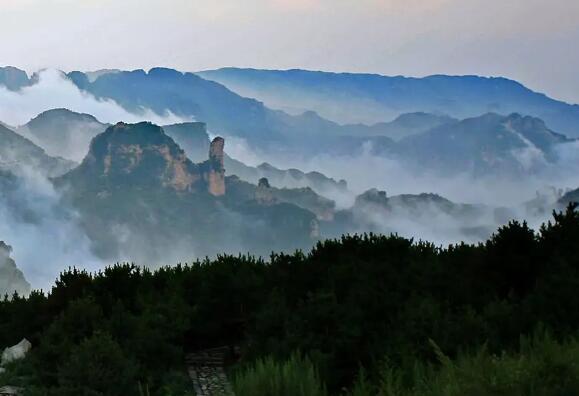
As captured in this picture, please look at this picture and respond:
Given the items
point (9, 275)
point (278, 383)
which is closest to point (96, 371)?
point (278, 383)

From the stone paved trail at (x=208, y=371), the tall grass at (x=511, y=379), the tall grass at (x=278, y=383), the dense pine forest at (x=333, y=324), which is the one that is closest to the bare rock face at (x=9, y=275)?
the dense pine forest at (x=333, y=324)

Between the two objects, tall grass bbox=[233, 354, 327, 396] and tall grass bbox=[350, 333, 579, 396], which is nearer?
tall grass bbox=[350, 333, 579, 396]

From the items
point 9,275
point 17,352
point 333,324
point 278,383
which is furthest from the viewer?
point 9,275

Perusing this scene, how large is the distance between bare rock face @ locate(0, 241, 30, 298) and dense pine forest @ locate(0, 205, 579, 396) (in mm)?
152324

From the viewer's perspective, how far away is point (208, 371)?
45.9 feet

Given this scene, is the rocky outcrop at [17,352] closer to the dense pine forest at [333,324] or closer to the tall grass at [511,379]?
the dense pine forest at [333,324]

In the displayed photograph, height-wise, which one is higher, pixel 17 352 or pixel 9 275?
pixel 9 275

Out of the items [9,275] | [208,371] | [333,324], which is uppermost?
[9,275]

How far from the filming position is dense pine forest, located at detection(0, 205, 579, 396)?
694 centimetres

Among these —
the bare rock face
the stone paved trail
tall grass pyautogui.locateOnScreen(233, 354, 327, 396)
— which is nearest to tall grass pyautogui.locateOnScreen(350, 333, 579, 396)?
tall grass pyautogui.locateOnScreen(233, 354, 327, 396)

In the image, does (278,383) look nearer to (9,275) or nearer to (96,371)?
(96,371)

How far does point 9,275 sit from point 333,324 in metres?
163

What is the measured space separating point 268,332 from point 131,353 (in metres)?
2.38

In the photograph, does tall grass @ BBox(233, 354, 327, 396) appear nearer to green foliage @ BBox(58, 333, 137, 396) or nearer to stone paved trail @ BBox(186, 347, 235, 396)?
green foliage @ BBox(58, 333, 137, 396)
